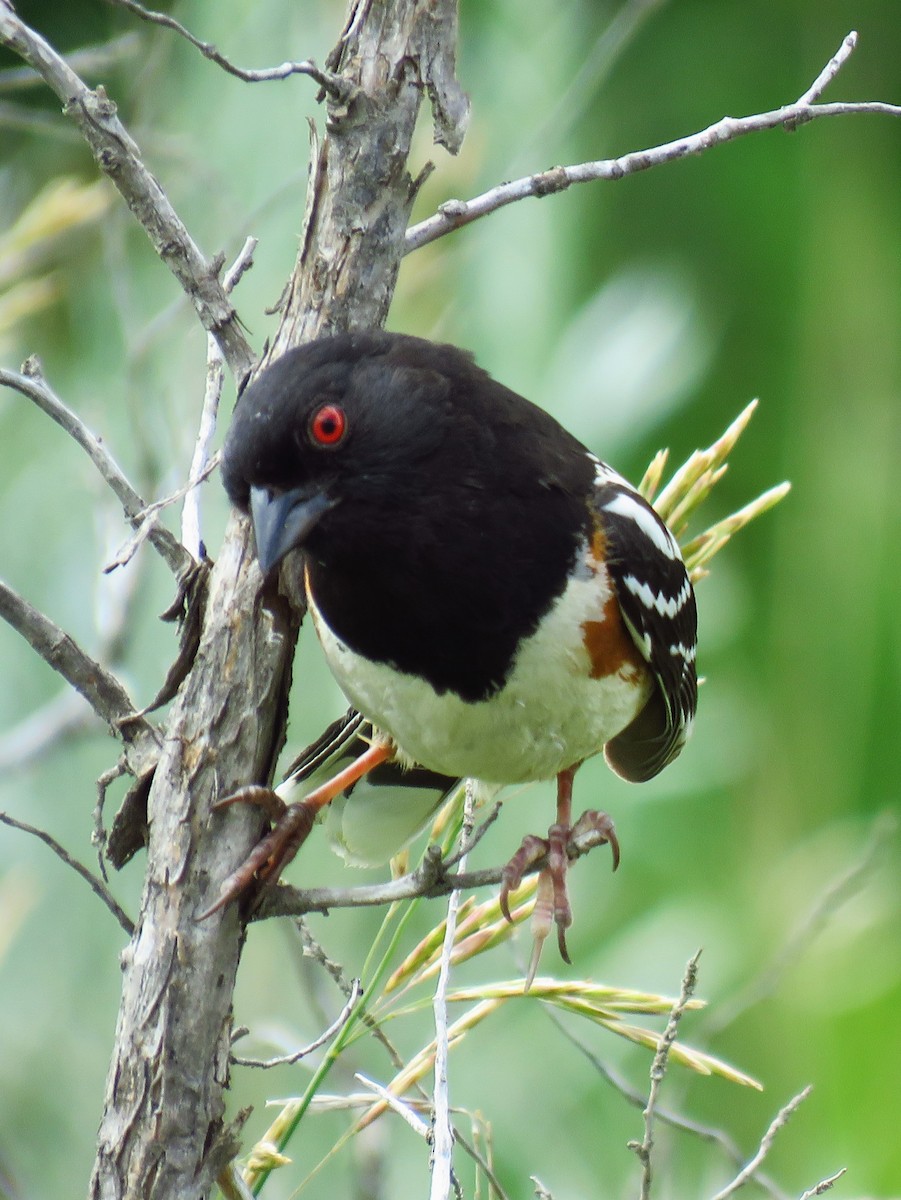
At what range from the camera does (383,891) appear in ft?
4.91

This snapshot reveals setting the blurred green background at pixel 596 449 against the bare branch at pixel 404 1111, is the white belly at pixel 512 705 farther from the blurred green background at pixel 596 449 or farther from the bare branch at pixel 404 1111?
the blurred green background at pixel 596 449

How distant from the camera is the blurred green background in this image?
3.17 metres

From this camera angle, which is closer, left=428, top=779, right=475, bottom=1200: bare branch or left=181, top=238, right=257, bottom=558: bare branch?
left=428, top=779, right=475, bottom=1200: bare branch

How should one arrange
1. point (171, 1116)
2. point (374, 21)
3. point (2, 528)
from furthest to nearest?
point (2, 528) < point (374, 21) < point (171, 1116)

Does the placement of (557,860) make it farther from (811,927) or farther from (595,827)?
(811,927)

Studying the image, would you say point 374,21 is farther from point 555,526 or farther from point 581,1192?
Answer: point 581,1192

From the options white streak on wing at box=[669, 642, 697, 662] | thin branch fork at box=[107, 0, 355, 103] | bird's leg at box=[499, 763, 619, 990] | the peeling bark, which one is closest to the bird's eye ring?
the peeling bark

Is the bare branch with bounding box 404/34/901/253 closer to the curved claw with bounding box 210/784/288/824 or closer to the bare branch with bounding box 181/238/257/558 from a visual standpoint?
the bare branch with bounding box 181/238/257/558

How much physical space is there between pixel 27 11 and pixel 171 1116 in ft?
12.5

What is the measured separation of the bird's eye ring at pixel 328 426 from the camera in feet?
5.32

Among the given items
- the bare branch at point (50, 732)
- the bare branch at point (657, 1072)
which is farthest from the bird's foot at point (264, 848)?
the bare branch at point (50, 732)

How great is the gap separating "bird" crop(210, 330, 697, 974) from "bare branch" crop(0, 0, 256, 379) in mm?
140

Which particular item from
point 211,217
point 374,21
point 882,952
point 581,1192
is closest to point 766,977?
point 882,952

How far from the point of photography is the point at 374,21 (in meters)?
1.67
